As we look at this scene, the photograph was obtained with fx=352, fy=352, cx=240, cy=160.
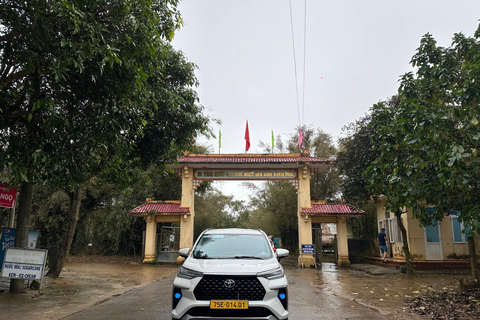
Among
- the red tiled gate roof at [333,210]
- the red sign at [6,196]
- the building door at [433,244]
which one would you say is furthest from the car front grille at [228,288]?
the red tiled gate roof at [333,210]

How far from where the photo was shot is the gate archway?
19484 millimetres

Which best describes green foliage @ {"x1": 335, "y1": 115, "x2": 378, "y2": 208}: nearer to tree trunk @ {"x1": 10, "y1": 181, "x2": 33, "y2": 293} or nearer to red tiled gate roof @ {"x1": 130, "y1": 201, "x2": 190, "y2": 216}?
red tiled gate roof @ {"x1": 130, "y1": 201, "x2": 190, "y2": 216}

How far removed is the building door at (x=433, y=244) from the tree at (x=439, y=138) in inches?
300

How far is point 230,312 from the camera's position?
4898 mm

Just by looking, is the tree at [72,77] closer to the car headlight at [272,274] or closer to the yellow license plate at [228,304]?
the yellow license plate at [228,304]

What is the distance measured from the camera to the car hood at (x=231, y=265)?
5.16 metres

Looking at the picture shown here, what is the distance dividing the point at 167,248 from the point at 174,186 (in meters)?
5.82

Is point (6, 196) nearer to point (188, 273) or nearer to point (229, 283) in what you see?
point (188, 273)

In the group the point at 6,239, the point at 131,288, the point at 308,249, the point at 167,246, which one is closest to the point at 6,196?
the point at 6,239

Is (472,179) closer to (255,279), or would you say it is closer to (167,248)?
(255,279)

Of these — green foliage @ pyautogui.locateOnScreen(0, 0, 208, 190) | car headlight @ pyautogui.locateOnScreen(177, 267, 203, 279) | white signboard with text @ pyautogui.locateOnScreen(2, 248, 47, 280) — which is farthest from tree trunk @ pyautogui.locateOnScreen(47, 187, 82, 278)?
car headlight @ pyautogui.locateOnScreen(177, 267, 203, 279)

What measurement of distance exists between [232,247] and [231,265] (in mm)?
939

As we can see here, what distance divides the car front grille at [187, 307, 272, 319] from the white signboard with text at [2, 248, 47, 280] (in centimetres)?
562

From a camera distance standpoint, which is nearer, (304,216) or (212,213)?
(304,216)
